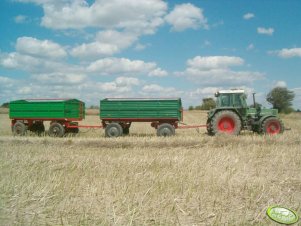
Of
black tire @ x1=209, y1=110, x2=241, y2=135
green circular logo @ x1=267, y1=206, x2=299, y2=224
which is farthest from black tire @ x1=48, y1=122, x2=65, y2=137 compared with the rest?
green circular logo @ x1=267, y1=206, x2=299, y2=224

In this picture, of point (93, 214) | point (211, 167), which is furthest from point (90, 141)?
point (93, 214)

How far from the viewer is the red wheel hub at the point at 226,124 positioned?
49.2ft

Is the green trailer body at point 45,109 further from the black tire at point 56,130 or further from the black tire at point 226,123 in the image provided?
the black tire at point 226,123

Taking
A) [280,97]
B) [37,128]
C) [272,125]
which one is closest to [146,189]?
[272,125]

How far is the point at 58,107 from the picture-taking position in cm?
1725

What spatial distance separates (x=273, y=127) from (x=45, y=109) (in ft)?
33.9

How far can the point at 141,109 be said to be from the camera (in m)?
16.0

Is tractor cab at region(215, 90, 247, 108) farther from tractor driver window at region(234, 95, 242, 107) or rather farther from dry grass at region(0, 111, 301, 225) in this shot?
dry grass at region(0, 111, 301, 225)

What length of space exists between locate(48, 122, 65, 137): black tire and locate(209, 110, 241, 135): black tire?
6926 millimetres

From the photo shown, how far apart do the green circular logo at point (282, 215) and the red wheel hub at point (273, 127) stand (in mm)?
10472

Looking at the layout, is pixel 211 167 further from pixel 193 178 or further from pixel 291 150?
pixel 291 150

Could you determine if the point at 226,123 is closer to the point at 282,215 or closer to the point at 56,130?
the point at 56,130

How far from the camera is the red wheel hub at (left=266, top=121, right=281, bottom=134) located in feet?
48.3

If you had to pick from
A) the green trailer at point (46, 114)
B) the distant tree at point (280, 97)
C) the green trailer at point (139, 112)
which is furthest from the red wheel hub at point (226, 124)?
the distant tree at point (280, 97)
